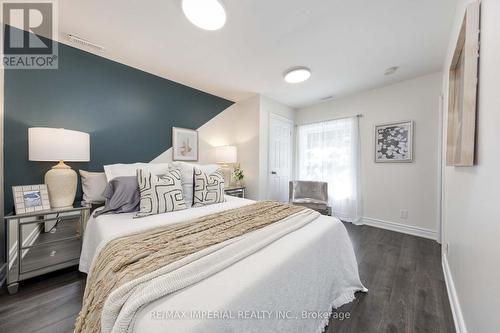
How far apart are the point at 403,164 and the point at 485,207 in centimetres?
258

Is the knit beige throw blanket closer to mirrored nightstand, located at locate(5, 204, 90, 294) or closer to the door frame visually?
mirrored nightstand, located at locate(5, 204, 90, 294)

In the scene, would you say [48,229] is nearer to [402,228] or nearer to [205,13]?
[205,13]

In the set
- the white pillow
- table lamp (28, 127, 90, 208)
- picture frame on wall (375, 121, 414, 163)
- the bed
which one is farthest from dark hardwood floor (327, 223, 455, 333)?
table lamp (28, 127, 90, 208)

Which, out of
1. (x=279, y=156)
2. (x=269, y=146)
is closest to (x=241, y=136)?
(x=269, y=146)

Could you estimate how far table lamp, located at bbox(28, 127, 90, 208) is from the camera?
64.5 inches

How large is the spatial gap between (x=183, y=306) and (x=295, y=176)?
3950mm

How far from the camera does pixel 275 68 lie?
2613mm

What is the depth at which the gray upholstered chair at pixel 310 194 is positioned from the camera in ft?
10.7

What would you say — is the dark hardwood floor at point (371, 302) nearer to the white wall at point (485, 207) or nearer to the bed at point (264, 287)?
the bed at point (264, 287)

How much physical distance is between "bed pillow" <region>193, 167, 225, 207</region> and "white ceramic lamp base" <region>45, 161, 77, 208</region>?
1174 mm

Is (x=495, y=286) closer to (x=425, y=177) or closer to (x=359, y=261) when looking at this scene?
(x=359, y=261)

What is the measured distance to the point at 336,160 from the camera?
3.69 m

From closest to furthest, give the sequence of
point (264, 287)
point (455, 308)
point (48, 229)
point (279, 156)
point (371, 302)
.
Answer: point (264, 287), point (455, 308), point (371, 302), point (48, 229), point (279, 156)

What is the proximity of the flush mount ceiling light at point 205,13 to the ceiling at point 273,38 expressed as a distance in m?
0.07
